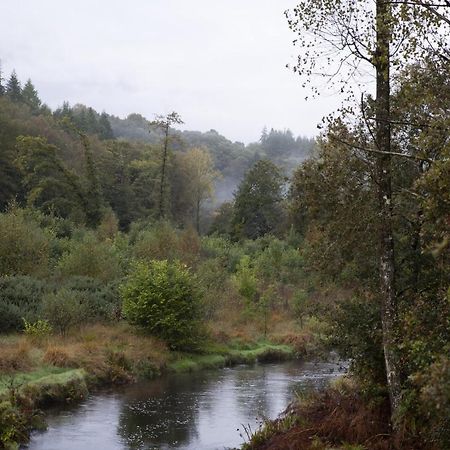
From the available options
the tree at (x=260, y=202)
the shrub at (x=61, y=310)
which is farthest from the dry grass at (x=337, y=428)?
the tree at (x=260, y=202)

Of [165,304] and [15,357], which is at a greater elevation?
[165,304]

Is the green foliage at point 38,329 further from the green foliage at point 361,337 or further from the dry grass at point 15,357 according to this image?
the green foliage at point 361,337

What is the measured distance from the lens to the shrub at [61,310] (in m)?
29.9

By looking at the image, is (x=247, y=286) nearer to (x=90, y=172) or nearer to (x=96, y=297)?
(x=96, y=297)

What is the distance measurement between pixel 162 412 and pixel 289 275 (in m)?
28.6

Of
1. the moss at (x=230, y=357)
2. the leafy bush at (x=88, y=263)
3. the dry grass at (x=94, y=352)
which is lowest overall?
the moss at (x=230, y=357)

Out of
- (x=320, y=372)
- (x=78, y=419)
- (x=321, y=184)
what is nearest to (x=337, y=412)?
(x=321, y=184)

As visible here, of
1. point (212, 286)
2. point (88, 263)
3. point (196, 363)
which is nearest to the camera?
point (196, 363)

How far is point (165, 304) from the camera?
106ft

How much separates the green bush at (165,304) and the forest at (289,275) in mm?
101

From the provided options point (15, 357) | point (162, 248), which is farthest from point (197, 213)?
point (15, 357)

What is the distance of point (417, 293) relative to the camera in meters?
13.6

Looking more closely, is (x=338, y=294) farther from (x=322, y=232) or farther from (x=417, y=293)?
(x=417, y=293)

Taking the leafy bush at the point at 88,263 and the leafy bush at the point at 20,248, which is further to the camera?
the leafy bush at the point at 88,263
